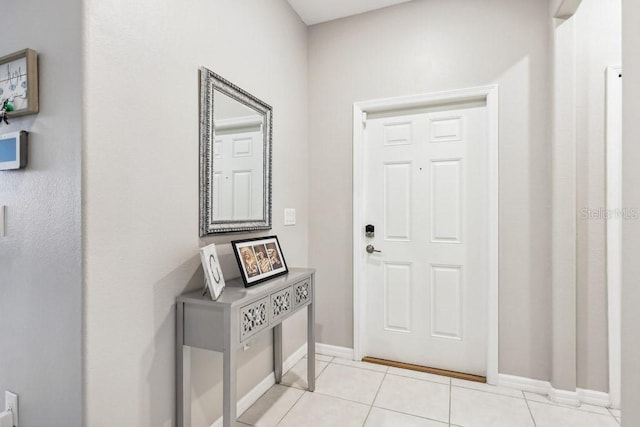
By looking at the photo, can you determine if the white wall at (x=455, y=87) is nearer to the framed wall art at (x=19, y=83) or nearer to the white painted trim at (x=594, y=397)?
the white painted trim at (x=594, y=397)

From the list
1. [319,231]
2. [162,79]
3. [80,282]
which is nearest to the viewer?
[80,282]

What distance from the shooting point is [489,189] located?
2.29m

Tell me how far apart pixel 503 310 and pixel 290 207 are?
5.48 ft

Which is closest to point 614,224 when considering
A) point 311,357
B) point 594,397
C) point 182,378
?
point 594,397

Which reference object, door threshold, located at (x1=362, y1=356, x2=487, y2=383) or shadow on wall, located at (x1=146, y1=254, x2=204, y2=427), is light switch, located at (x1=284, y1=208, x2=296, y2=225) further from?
door threshold, located at (x1=362, y1=356, x2=487, y2=383)

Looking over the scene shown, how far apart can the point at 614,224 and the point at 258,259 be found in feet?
7.09

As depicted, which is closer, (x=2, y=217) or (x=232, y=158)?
(x=2, y=217)

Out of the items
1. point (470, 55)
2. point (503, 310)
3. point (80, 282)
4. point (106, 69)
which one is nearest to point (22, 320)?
point (80, 282)

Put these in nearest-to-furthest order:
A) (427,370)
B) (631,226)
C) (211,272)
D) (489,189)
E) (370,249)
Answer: (631,226) → (211,272) → (489,189) → (427,370) → (370,249)

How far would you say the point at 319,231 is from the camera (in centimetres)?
278

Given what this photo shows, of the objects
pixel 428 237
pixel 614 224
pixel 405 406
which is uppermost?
pixel 614 224

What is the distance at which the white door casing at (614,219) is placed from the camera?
2002 mm

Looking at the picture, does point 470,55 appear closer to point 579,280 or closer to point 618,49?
point 618,49

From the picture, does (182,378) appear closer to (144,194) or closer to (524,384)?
(144,194)
